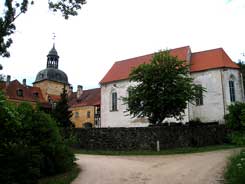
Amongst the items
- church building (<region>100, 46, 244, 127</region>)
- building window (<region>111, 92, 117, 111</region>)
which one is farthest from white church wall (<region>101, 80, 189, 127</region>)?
building window (<region>111, 92, 117, 111</region>)

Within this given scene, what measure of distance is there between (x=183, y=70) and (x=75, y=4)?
1667 cm

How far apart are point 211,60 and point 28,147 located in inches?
1273

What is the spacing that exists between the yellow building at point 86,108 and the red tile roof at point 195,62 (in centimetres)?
930

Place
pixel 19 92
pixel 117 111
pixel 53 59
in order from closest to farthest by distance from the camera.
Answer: pixel 117 111 → pixel 19 92 → pixel 53 59

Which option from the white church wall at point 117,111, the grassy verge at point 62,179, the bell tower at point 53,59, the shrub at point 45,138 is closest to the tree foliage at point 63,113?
the white church wall at point 117,111

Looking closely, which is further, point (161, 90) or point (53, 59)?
point (53, 59)

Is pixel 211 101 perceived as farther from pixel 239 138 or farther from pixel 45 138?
pixel 239 138

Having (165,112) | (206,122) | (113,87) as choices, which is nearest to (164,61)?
(165,112)

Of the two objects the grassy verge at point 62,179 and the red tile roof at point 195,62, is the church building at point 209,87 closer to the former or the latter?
the red tile roof at point 195,62

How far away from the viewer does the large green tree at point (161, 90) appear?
24703 millimetres

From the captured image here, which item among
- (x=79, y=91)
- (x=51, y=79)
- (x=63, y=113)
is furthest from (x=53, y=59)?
(x=63, y=113)

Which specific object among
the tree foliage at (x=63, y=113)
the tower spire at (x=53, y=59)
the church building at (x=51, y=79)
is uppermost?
the tower spire at (x=53, y=59)

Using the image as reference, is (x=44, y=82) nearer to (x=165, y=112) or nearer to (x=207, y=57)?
(x=207, y=57)

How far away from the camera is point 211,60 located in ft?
124
